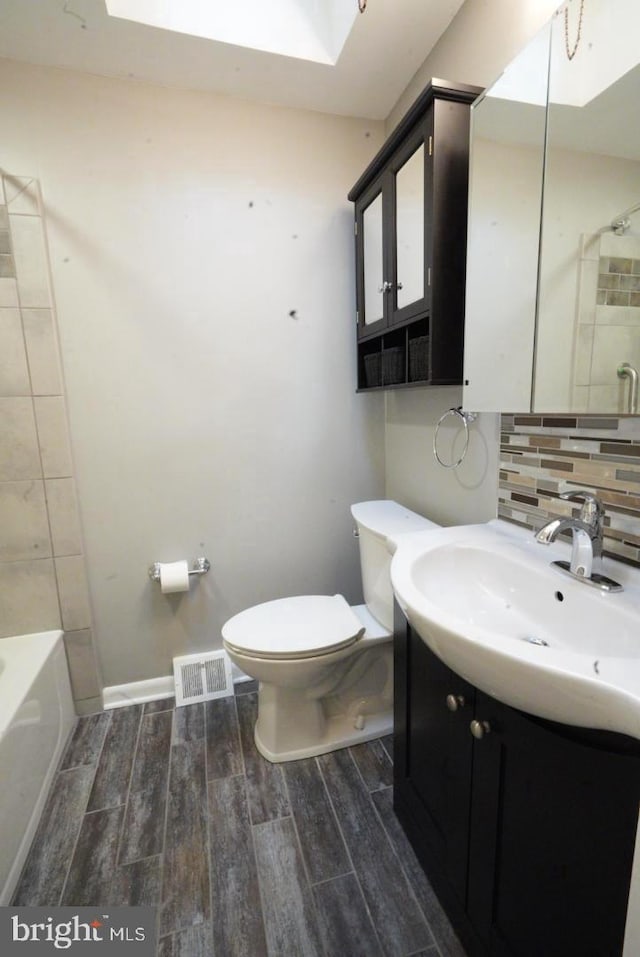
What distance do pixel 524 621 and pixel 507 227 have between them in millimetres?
962

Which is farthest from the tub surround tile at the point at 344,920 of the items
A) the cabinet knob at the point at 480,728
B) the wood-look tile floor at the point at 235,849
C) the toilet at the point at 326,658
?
the cabinet knob at the point at 480,728

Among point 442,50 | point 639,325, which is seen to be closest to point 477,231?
point 639,325

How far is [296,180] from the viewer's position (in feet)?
5.67

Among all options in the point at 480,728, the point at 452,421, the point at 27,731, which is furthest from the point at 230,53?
the point at 27,731

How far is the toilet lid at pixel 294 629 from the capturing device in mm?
1381

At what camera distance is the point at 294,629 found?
148 cm

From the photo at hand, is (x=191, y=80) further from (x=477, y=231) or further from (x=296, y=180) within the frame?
(x=477, y=231)

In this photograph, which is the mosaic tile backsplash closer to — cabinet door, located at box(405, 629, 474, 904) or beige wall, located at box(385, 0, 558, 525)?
beige wall, located at box(385, 0, 558, 525)

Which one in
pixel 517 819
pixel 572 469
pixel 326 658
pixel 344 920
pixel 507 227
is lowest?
pixel 344 920

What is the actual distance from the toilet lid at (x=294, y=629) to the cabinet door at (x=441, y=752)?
1.21ft

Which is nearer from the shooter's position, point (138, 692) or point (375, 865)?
point (375, 865)

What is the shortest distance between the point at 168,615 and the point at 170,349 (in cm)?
114

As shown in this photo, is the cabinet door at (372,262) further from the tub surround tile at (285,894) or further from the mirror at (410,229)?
the tub surround tile at (285,894)

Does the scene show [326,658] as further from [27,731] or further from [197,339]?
[197,339]
